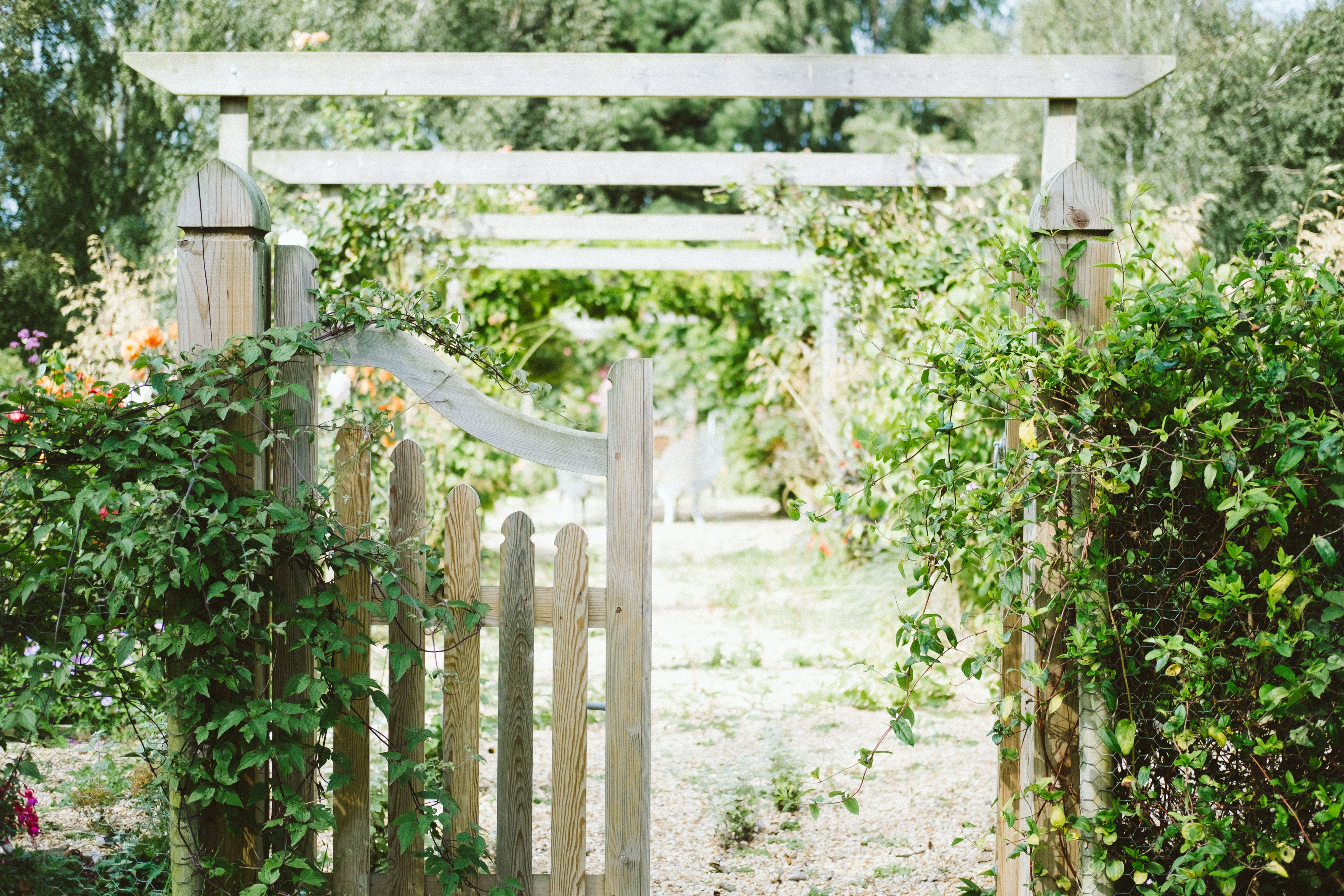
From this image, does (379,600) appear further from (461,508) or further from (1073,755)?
(1073,755)

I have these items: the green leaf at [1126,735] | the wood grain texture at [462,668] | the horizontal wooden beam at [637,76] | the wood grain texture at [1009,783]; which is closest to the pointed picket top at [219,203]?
the wood grain texture at [462,668]

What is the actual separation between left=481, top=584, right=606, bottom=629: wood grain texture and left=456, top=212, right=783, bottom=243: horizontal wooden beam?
4.44m

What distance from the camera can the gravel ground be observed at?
2684 mm

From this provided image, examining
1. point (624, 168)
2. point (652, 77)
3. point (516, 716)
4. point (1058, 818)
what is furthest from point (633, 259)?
point (1058, 818)

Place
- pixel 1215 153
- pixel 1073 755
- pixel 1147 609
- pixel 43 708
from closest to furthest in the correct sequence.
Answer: pixel 43 708
pixel 1147 609
pixel 1073 755
pixel 1215 153

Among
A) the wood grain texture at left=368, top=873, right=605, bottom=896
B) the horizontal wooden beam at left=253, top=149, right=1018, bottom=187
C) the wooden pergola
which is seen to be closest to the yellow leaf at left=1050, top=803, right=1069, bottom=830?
the wood grain texture at left=368, top=873, right=605, bottom=896

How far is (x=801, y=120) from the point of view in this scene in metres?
17.0

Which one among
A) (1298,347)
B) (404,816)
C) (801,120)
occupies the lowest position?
(404,816)

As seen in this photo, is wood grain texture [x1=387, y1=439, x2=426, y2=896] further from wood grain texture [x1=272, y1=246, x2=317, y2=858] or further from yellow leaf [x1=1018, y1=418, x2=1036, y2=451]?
yellow leaf [x1=1018, y1=418, x2=1036, y2=451]

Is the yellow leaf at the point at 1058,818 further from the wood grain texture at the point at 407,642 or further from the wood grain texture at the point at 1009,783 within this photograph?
the wood grain texture at the point at 407,642

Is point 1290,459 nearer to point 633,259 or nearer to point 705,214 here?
point 633,259

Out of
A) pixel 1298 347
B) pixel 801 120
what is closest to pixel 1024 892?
pixel 1298 347

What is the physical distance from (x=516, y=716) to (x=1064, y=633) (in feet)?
3.76

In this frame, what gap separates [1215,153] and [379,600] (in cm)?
1125
